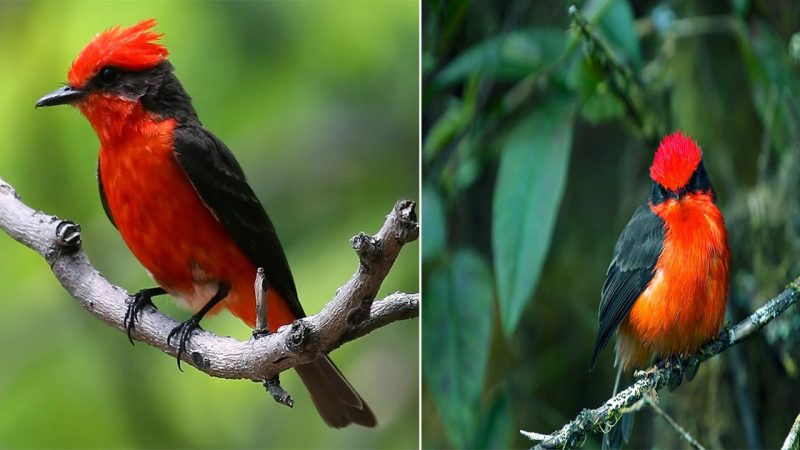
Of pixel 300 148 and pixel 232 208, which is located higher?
pixel 300 148

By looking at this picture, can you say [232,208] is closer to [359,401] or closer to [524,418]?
[359,401]

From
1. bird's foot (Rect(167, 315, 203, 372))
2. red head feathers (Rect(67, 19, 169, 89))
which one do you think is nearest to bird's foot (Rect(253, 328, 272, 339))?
bird's foot (Rect(167, 315, 203, 372))

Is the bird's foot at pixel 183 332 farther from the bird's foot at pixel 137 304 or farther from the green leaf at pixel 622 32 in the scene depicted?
the green leaf at pixel 622 32

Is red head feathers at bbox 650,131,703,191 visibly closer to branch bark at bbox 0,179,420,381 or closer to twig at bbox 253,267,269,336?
branch bark at bbox 0,179,420,381

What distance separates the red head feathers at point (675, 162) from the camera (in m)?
2.25

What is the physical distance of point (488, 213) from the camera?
2.72 metres

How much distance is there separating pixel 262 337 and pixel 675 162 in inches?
36.8

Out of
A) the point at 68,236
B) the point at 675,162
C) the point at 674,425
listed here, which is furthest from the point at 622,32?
the point at 68,236

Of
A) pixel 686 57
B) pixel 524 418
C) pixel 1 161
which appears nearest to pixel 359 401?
pixel 524 418

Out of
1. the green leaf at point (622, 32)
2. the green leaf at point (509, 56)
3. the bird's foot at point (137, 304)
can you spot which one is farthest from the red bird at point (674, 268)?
the bird's foot at point (137, 304)

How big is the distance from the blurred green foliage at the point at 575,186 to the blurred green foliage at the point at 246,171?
186 millimetres

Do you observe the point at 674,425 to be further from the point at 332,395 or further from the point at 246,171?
the point at 246,171

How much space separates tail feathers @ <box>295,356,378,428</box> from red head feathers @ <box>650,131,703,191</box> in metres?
0.81

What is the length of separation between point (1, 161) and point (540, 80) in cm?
126
